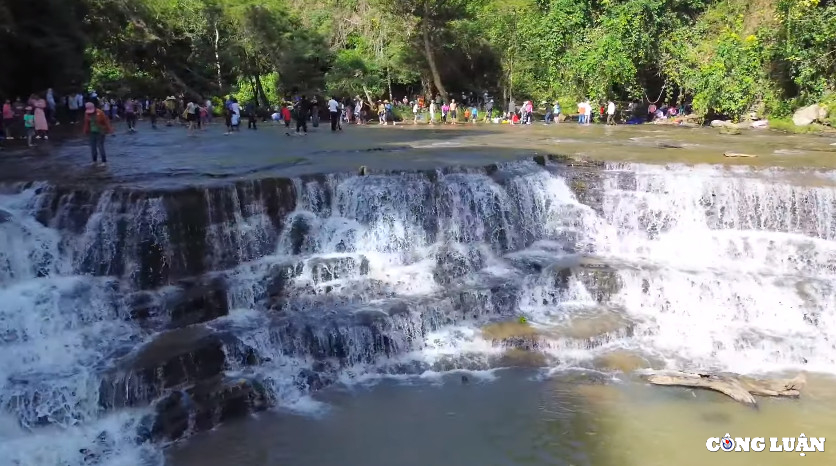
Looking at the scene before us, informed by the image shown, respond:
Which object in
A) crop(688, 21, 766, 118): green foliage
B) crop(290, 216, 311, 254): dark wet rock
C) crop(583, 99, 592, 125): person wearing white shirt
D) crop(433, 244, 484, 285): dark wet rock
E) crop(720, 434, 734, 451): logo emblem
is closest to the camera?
crop(720, 434, 734, 451): logo emblem

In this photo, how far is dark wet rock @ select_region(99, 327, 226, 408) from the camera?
759 centimetres

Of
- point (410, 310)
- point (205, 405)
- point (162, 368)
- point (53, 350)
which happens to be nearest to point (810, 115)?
point (410, 310)

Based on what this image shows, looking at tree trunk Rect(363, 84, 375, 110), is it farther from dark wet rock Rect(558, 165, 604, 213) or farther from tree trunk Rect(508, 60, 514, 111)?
dark wet rock Rect(558, 165, 604, 213)

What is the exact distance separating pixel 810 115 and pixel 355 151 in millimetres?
15177

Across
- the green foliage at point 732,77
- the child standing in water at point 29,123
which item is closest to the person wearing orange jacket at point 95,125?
the child standing in water at point 29,123

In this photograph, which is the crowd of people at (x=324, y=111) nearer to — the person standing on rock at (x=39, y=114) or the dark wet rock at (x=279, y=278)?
the person standing on rock at (x=39, y=114)

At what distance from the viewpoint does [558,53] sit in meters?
27.5

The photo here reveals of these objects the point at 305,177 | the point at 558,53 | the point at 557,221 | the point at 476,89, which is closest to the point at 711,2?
the point at 558,53

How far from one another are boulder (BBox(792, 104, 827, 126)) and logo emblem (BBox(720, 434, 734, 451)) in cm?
1774

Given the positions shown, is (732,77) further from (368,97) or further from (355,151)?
(355,151)

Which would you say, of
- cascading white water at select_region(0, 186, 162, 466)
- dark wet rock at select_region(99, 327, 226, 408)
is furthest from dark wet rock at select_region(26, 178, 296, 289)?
dark wet rock at select_region(99, 327, 226, 408)

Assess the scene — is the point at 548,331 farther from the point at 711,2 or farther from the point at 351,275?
the point at 711,2

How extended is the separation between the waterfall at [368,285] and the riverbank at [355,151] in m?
0.96

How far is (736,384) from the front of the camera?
836cm
